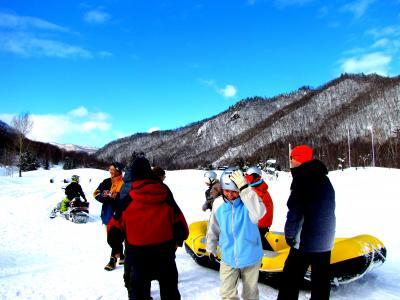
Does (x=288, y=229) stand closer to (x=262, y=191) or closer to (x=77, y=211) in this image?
(x=262, y=191)

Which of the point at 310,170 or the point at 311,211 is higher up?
the point at 310,170

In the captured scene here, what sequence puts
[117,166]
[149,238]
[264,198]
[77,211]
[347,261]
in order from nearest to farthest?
[149,238], [347,261], [264,198], [117,166], [77,211]

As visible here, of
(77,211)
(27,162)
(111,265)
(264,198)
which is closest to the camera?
(264,198)

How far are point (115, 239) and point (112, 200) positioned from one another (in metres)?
0.68

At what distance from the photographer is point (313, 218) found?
161 inches

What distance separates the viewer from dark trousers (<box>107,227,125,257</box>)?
568 cm

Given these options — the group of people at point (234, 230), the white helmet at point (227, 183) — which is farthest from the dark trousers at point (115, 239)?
the white helmet at point (227, 183)

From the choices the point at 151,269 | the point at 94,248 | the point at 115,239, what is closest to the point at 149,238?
the point at 151,269

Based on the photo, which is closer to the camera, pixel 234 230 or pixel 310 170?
pixel 234 230

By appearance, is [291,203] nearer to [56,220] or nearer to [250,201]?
[250,201]

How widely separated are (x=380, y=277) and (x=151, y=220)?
4259 millimetres

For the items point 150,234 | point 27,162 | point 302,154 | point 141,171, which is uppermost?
point 27,162

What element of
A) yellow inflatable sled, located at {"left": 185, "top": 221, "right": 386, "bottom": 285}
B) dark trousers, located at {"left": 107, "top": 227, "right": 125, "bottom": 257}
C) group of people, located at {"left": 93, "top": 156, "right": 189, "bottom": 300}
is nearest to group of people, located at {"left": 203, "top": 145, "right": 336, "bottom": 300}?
group of people, located at {"left": 93, "top": 156, "right": 189, "bottom": 300}

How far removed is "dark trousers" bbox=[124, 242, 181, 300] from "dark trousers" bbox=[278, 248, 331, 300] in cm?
134
